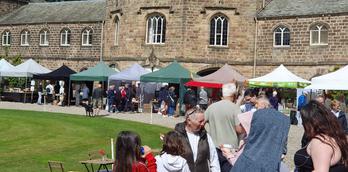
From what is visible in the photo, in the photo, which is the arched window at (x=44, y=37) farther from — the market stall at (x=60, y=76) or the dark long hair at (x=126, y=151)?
the dark long hair at (x=126, y=151)

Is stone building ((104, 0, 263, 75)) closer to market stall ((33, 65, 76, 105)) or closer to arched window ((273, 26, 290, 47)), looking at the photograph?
arched window ((273, 26, 290, 47))

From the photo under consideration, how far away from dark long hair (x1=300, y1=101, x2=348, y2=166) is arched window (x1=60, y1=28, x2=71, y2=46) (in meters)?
38.4

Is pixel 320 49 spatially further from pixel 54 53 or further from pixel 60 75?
pixel 54 53

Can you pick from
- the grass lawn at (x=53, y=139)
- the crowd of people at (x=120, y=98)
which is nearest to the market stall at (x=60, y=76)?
the crowd of people at (x=120, y=98)

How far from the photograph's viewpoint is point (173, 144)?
5.68 m

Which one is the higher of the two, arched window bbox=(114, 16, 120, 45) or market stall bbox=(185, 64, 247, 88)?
arched window bbox=(114, 16, 120, 45)

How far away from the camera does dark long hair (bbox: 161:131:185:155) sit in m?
5.69

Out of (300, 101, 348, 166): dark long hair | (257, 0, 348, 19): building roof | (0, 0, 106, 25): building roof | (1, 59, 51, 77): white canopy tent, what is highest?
(0, 0, 106, 25): building roof

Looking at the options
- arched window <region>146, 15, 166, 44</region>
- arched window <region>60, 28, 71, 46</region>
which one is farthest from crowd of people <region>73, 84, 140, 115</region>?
arched window <region>60, 28, 71, 46</region>

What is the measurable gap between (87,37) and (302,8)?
16961mm

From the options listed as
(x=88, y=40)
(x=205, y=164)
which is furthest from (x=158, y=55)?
(x=205, y=164)

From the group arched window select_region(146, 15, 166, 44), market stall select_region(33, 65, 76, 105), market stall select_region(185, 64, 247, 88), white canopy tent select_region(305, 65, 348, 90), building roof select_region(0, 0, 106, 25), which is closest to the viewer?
white canopy tent select_region(305, 65, 348, 90)

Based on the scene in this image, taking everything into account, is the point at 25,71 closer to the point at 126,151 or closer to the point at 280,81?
the point at 280,81

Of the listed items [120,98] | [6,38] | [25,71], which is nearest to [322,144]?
[120,98]
